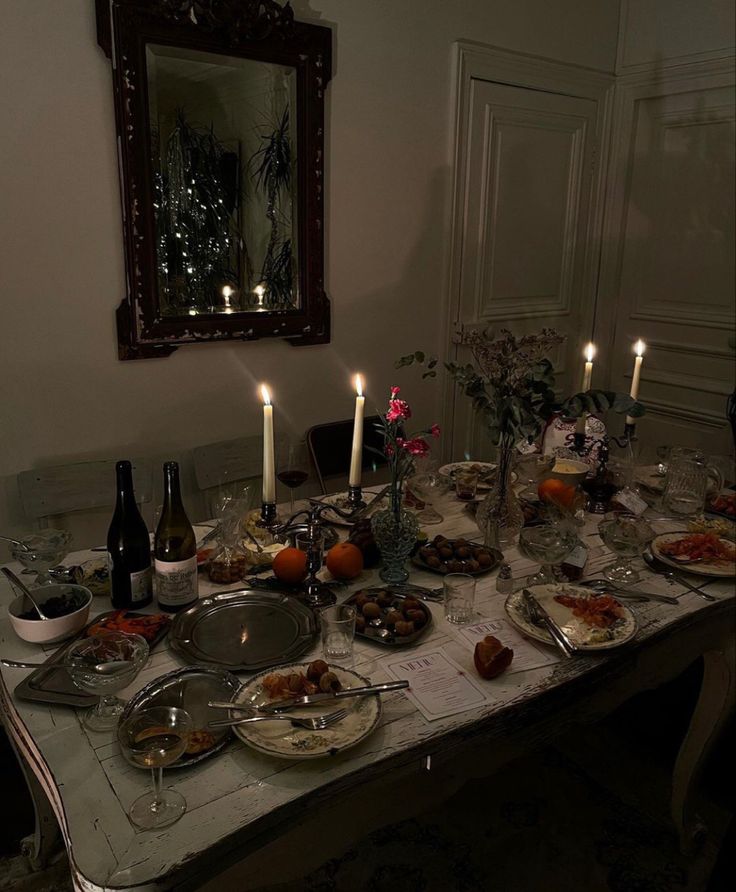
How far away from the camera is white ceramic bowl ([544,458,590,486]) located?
202 centimetres

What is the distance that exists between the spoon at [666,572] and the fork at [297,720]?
86 centimetres

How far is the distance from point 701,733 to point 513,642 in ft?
2.29

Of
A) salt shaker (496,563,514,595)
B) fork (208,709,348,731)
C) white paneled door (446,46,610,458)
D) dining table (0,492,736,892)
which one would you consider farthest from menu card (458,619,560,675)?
white paneled door (446,46,610,458)

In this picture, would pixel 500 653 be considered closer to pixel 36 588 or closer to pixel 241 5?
pixel 36 588

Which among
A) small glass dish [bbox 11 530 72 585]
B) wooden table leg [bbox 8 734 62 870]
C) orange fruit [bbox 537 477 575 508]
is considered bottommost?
wooden table leg [bbox 8 734 62 870]

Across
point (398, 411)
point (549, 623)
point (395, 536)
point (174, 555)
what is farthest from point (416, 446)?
point (174, 555)

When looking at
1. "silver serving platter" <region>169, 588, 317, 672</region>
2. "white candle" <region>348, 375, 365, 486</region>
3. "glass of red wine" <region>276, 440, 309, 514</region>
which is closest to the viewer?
"silver serving platter" <region>169, 588, 317, 672</region>

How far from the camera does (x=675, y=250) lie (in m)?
3.28

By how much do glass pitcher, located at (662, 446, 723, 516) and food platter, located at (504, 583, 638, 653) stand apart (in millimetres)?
574

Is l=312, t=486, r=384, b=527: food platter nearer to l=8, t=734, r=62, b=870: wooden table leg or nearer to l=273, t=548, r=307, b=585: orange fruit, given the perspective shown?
l=273, t=548, r=307, b=585: orange fruit

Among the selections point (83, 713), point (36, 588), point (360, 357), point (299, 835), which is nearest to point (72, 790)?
point (83, 713)

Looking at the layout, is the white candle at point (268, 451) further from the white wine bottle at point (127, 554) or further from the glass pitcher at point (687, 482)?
the glass pitcher at point (687, 482)

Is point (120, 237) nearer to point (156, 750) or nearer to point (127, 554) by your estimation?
point (127, 554)

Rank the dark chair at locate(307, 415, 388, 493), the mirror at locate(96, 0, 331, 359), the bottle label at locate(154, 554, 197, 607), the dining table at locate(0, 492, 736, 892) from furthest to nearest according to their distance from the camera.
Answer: the dark chair at locate(307, 415, 388, 493)
the mirror at locate(96, 0, 331, 359)
the bottle label at locate(154, 554, 197, 607)
the dining table at locate(0, 492, 736, 892)
